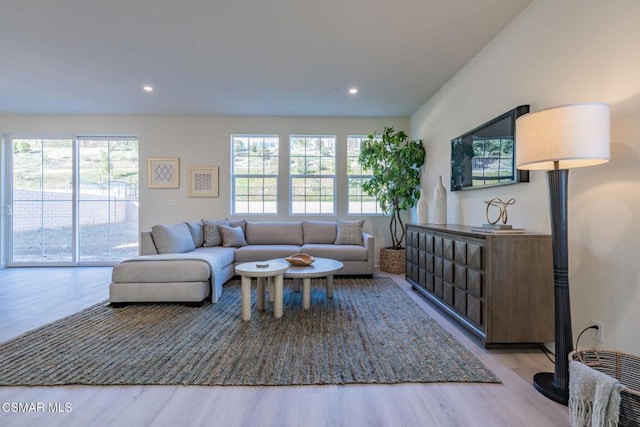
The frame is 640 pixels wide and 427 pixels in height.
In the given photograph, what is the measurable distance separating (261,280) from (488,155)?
2496 mm

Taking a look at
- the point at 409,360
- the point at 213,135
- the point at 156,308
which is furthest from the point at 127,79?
the point at 409,360

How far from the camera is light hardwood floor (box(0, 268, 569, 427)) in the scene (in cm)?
144

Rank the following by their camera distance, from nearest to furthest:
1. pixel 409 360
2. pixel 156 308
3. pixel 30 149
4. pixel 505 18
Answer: pixel 409 360, pixel 505 18, pixel 156 308, pixel 30 149

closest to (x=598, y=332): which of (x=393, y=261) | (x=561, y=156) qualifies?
(x=561, y=156)

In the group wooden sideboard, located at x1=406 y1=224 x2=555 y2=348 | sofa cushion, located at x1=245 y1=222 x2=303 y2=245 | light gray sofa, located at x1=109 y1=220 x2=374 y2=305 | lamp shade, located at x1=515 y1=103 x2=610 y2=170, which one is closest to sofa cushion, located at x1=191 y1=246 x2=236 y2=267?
light gray sofa, located at x1=109 y1=220 x2=374 y2=305

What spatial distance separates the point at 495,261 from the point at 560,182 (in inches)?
27.0

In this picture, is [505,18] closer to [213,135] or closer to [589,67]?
[589,67]

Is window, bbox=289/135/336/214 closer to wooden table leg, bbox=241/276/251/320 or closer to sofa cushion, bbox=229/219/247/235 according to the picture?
sofa cushion, bbox=229/219/247/235

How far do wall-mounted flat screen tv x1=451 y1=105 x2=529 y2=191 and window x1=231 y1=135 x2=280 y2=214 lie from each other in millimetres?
3026

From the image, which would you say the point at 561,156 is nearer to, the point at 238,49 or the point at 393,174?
the point at 238,49

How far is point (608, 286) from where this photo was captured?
1.74 meters

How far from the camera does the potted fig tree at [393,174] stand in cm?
468

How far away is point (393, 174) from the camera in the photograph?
472 centimetres

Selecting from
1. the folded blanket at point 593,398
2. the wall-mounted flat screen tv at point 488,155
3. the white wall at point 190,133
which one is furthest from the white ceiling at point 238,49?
the folded blanket at point 593,398
